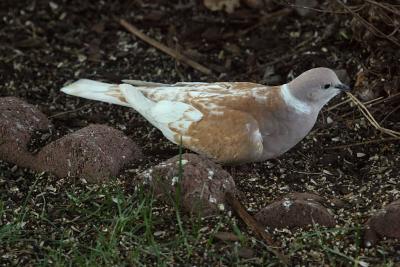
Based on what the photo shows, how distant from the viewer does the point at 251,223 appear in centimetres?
358

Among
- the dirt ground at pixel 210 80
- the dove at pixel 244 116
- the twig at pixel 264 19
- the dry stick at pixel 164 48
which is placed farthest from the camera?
the twig at pixel 264 19

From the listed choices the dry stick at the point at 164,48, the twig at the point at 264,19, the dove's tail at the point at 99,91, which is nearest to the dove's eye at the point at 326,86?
the dove's tail at the point at 99,91

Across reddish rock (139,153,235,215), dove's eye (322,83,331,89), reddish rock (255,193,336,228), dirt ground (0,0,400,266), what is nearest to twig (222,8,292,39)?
dirt ground (0,0,400,266)

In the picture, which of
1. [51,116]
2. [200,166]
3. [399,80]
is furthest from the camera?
[51,116]

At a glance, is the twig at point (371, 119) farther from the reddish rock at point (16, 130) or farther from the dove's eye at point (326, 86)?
the reddish rock at point (16, 130)

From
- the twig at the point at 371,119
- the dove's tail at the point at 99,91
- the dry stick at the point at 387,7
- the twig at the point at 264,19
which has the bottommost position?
the twig at the point at 264,19

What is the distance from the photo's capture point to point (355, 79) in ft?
16.2

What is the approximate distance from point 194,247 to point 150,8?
2.93 metres

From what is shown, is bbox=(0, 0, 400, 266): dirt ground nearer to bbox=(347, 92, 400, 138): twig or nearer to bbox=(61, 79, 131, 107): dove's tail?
bbox=(347, 92, 400, 138): twig

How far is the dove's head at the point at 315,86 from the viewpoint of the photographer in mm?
4000

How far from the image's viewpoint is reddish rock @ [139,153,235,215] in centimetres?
362

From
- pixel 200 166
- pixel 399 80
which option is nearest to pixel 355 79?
pixel 399 80

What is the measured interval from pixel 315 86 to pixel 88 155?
120 cm

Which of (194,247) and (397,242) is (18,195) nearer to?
(194,247)
